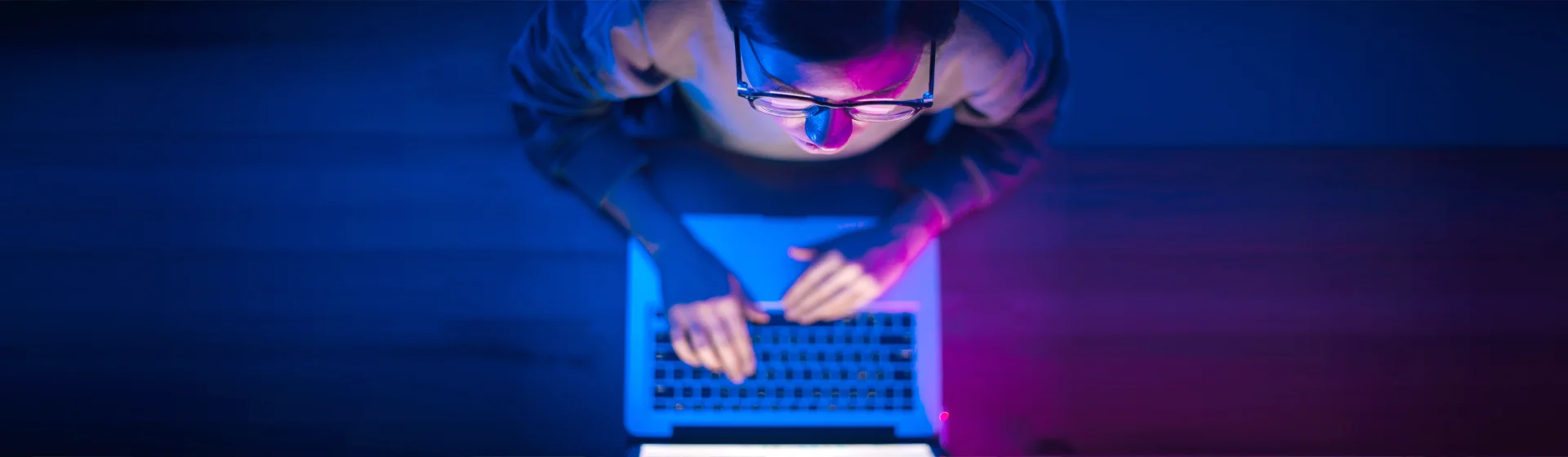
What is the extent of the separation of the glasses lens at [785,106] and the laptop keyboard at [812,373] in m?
0.42

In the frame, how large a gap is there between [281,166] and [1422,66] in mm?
2007

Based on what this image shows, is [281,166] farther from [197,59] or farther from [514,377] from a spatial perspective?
[514,377]

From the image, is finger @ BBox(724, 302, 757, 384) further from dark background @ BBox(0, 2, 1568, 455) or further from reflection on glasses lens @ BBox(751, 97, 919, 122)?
reflection on glasses lens @ BBox(751, 97, 919, 122)

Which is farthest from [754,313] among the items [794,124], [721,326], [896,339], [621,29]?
[621,29]

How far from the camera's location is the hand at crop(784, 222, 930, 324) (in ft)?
3.49

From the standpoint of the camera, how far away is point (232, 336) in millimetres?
1182

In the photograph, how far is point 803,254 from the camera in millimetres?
1079

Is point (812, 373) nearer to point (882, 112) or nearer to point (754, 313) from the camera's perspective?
point (754, 313)

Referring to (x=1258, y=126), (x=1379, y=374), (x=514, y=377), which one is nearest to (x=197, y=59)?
(x=514, y=377)

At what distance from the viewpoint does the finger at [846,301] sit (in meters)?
1.07

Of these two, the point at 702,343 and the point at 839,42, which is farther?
the point at 702,343

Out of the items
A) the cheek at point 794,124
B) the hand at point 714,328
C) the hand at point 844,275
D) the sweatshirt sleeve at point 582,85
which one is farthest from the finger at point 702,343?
the cheek at point 794,124

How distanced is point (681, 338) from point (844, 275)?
0.86 ft

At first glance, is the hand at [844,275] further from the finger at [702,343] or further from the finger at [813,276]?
the finger at [702,343]
